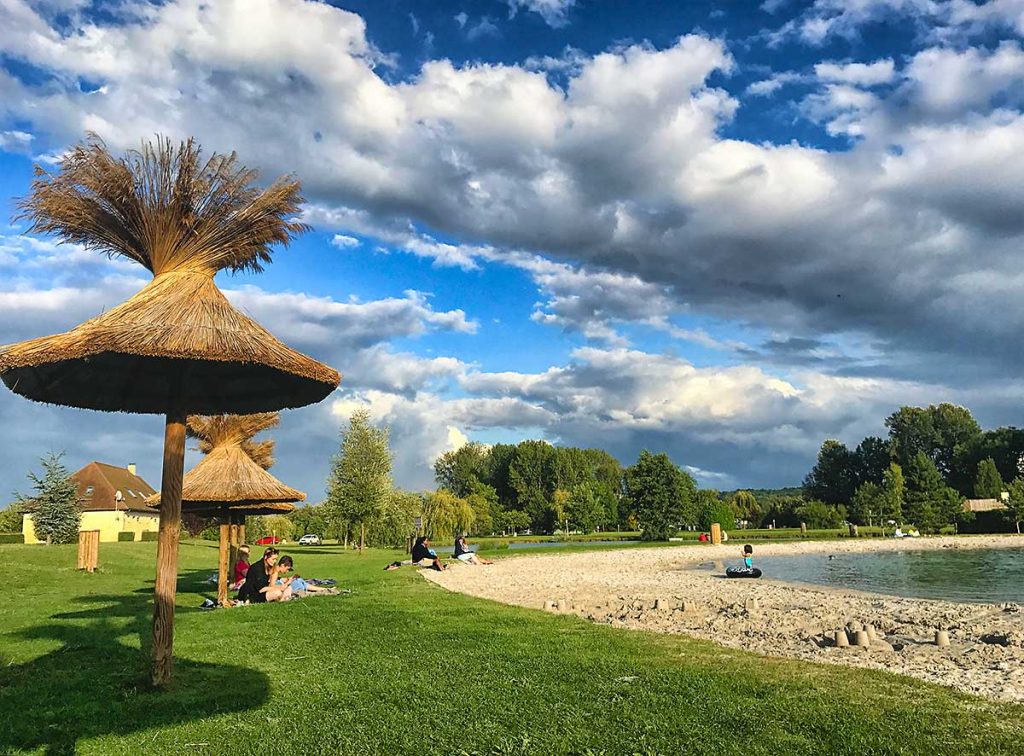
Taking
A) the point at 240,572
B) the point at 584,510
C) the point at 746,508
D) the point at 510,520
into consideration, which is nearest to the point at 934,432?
the point at 746,508

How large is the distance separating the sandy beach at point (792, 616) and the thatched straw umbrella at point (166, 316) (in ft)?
24.0

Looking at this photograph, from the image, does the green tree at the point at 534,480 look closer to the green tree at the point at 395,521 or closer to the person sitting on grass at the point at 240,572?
the green tree at the point at 395,521

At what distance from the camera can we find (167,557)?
7188 mm

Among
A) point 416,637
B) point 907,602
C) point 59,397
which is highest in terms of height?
point 59,397

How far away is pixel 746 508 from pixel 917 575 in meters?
82.9

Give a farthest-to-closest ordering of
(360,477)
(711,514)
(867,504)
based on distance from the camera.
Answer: (867,504) < (711,514) < (360,477)

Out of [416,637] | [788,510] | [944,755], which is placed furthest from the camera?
[788,510]

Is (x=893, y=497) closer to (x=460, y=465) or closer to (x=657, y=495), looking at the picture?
(x=657, y=495)

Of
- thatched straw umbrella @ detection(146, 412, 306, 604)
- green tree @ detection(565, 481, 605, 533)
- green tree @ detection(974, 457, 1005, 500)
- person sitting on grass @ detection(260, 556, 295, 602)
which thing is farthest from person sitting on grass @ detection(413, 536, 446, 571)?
green tree @ detection(974, 457, 1005, 500)

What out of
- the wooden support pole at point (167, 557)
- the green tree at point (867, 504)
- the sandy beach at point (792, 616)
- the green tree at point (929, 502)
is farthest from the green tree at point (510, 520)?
the wooden support pole at point (167, 557)

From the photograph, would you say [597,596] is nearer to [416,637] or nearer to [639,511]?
[416,637]

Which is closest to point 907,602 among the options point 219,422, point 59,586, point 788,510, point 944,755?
point 944,755

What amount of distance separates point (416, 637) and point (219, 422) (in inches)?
484

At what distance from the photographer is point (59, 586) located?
55.9 feet
